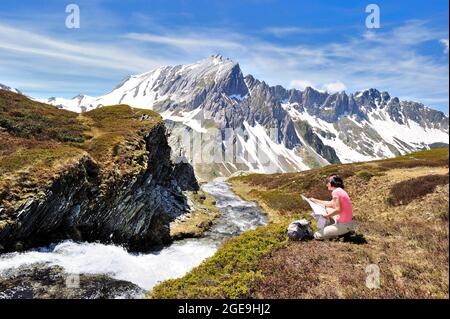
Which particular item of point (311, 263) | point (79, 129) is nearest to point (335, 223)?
point (311, 263)

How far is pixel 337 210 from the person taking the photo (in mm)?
16062

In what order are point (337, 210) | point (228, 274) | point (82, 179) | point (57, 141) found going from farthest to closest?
point (57, 141) → point (82, 179) → point (337, 210) → point (228, 274)

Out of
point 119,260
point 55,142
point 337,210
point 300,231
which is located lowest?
point 119,260

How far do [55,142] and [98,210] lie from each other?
974 cm

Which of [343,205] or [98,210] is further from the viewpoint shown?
[98,210]

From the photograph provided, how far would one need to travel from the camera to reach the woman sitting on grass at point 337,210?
15898 millimetres

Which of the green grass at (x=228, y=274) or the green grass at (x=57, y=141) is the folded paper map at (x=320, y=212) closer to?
the green grass at (x=228, y=274)

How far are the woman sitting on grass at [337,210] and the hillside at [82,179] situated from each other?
18.7 m

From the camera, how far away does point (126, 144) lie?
36.9 m

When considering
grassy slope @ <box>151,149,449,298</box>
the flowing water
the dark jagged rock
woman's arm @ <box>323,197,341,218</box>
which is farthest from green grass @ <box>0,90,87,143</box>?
woman's arm @ <box>323,197,341,218</box>

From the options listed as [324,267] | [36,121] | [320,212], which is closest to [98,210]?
[36,121]

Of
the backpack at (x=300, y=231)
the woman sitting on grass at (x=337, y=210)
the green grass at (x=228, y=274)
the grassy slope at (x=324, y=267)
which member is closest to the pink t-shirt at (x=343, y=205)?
the woman sitting on grass at (x=337, y=210)

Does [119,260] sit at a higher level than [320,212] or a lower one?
lower

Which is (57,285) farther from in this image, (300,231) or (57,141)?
(57,141)
